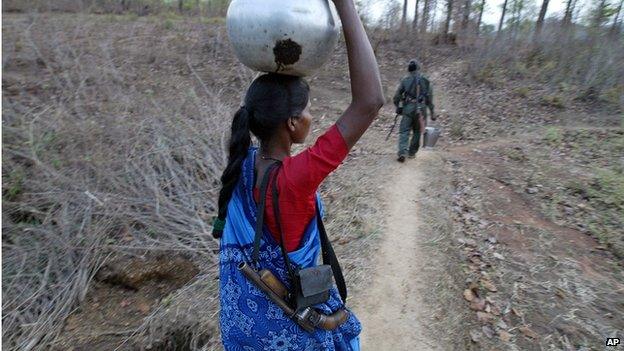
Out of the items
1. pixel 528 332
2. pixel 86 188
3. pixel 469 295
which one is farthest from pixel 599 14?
pixel 86 188

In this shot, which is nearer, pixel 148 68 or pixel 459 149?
pixel 459 149

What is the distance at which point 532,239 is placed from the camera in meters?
4.37

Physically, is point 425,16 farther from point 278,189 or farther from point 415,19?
point 278,189

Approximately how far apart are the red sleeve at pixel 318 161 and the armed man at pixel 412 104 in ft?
18.5

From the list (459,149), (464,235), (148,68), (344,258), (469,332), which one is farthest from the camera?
(148,68)

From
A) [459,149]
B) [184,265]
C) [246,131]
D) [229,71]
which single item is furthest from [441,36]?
[246,131]

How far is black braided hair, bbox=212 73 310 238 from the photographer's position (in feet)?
4.39

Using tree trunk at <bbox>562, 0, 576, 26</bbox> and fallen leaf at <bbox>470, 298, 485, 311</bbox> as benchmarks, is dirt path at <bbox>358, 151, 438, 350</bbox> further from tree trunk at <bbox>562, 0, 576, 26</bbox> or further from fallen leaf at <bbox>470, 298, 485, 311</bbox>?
tree trunk at <bbox>562, 0, 576, 26</bbox>

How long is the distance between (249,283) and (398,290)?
239cm

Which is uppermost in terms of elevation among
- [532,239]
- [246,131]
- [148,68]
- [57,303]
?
[246,131]

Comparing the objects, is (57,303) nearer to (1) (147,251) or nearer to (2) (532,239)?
(1) (147,251)

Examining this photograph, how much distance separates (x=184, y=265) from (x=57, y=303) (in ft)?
4.22

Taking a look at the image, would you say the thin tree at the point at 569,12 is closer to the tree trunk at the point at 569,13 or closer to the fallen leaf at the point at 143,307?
the tree trunk at the point at 569,13

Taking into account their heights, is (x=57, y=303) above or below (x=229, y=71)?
below
